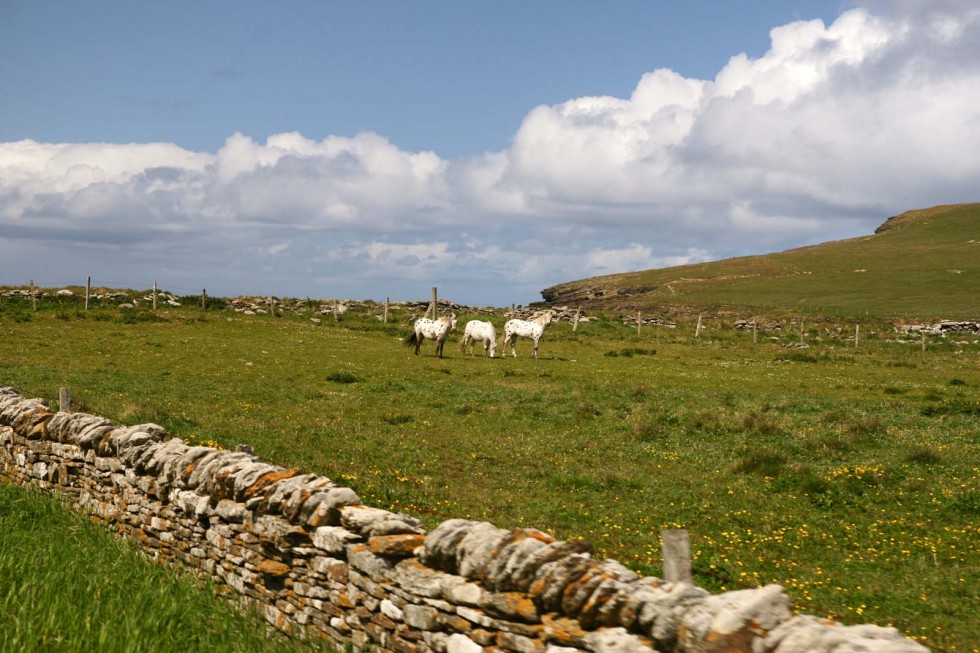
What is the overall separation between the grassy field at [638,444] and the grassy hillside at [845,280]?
64686 mm

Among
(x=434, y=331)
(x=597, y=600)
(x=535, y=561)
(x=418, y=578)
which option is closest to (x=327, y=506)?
(x=418, y=578)

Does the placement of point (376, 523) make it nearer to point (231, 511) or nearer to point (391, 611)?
point (391, 611)

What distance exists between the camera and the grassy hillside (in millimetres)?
100625

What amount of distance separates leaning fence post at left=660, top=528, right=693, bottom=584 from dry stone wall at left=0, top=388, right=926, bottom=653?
0.45 meters

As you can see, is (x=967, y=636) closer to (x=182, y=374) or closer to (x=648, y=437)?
(x=648, y=437)

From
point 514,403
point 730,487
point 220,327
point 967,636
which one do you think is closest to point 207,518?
point 967,636

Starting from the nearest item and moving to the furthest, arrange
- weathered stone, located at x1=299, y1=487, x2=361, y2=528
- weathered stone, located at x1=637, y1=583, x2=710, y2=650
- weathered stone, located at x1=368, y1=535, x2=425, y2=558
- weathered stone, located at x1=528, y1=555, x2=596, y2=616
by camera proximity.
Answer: weathered stone, located at x1=637, y1=583, x2=710, y2=650
weathered stone, located at x1=528, y1=555, x2=596, y2=616
weathered stone, located at x1=368, y1=535, x2=425, y2=558
weathered stone, located at x1=299, y1=487, x2=361, y2=528

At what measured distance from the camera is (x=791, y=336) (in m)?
61.4

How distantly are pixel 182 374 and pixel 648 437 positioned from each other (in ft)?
63.9

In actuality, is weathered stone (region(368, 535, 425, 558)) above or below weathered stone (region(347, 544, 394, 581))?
above

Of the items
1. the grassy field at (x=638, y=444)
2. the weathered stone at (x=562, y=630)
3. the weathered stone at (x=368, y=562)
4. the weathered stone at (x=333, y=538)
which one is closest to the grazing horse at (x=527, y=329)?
the grassy field at (x=638, y=444)

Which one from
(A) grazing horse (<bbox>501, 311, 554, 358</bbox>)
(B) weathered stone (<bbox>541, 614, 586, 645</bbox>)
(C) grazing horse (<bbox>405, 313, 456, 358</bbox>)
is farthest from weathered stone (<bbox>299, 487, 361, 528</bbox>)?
(A) grazing horse (<bbox>501, 311, 554, 358</bbox>)

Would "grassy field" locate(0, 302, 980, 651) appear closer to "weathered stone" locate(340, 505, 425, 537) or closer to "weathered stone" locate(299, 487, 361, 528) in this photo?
"weathered stone" locate(299, 487, 361, 528)

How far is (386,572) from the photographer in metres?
7.43
